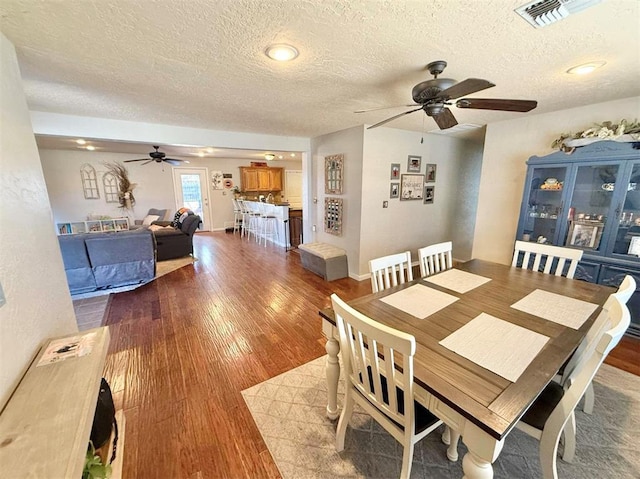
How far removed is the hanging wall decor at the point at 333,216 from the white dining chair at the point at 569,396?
3205 millimetres

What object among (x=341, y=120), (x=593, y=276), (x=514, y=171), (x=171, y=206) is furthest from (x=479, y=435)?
(x=171, y=206)

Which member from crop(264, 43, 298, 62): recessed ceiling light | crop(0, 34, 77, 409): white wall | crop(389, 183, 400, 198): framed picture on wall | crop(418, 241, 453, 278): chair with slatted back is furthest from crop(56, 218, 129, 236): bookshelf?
crop(418, 241, 453, 278): chair with slatted back

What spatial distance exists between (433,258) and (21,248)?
2774 millimetres

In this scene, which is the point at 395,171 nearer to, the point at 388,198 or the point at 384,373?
the point at 388,198

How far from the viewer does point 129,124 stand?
3.19 m

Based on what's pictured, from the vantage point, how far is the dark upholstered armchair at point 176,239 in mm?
4855

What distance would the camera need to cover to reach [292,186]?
30.1 ft

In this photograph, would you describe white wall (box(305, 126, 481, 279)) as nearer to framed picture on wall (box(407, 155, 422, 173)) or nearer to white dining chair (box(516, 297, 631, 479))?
framed picture on wall (box(407, 155, 422, 173))

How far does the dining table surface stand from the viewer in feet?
2.90

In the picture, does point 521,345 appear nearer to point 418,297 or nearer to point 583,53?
point 418,297

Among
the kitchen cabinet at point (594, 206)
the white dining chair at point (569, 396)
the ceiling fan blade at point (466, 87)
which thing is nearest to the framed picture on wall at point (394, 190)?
the kitchen cabinet at point (594, 206)

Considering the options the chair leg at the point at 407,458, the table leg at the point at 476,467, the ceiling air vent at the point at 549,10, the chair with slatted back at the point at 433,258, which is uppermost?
the ceiling air vent at the point at 549,10

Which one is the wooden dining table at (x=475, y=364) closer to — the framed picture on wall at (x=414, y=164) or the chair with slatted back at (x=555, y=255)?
the chair with slatted back at (x=555, y=255)

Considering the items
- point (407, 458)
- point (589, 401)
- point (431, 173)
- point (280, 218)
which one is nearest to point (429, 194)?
point (431, 173)
